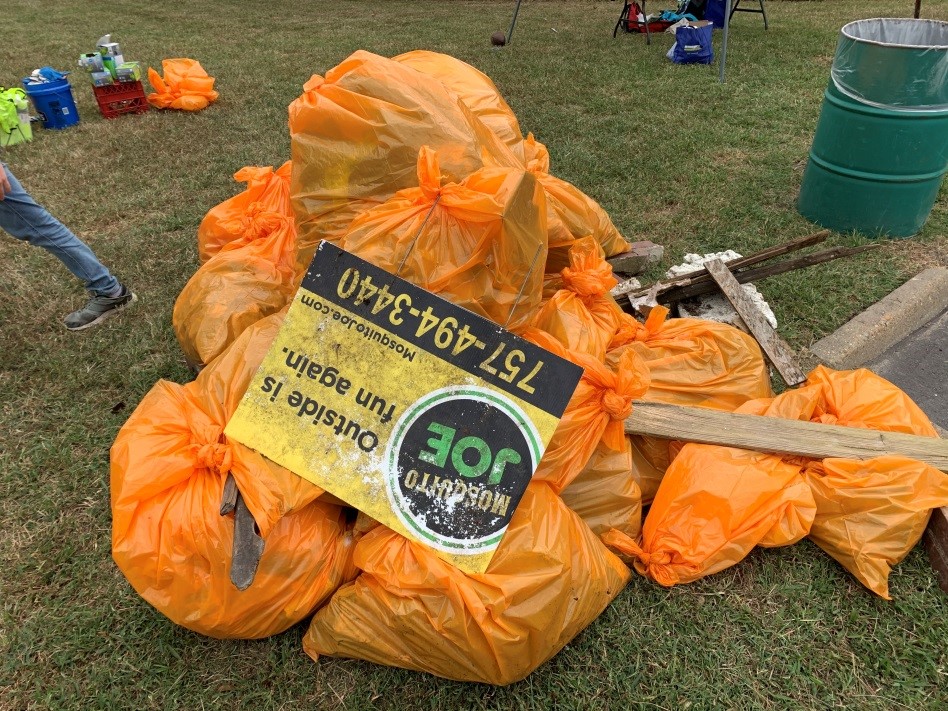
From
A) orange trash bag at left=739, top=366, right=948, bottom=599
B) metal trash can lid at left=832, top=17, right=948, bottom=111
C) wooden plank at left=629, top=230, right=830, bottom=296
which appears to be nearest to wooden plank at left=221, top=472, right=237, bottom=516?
orange trash bag at left=739, top=366, right=948, bottom=599

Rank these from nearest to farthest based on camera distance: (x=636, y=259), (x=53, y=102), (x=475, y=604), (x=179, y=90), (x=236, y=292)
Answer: (x=475, y=604), (x=236, y=292), (x=636, y=259), (x=53, y=102), (x=179, y=90)

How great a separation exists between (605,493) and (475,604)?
611mm

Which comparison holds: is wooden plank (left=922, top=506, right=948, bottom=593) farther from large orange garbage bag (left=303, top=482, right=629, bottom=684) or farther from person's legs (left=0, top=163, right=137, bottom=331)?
person's legs (left=0, top=163, right=137, bottom=331)

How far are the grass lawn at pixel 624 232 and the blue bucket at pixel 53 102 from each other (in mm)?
214

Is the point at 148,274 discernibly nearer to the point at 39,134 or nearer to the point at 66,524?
the point at 66,524

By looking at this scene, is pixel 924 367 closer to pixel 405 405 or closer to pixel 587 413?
pixel 587 413

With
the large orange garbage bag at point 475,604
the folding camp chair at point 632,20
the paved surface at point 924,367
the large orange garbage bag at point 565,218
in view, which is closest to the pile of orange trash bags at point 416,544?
the large orange garbage bag at point 475,604

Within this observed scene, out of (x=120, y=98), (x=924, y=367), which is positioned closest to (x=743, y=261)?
(x=924, y=367)

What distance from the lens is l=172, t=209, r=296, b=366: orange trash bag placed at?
2.39 m

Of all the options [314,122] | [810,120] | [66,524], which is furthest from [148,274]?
[810,120]

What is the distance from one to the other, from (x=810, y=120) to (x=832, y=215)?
1989mm

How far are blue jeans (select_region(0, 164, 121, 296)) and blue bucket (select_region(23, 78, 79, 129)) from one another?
121 inches

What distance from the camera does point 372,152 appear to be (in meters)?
2.00

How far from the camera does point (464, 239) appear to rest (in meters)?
1.81
